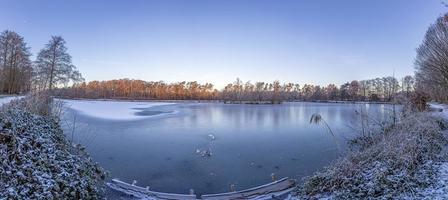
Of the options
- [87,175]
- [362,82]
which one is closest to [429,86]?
[87,175]

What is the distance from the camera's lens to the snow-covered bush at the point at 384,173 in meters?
4.10

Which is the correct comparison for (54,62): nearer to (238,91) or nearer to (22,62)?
(22,62)

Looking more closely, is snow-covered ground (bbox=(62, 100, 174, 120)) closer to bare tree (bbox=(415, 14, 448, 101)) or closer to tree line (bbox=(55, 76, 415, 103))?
bare tree (bbox=(415, 14, 448, 101))

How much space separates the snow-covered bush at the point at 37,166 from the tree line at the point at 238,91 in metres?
58.2

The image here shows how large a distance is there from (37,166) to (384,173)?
18.4 feet

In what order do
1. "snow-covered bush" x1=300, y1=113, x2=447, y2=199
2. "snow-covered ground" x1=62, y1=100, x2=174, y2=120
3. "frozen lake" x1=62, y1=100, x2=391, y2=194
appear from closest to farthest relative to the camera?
"snow-covered bush" x1=300, y1=113, x2=447, y2=199, "frozen lake" x1=62, y1=100, x2=391, y2=194, "snow-covered ground" x1=62, y1=100, x2=174, y2=120

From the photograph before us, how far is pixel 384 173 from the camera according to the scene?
14.6 ft

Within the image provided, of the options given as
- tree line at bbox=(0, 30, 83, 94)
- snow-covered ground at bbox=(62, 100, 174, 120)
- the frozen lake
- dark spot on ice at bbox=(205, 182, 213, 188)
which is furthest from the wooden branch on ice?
tree line at bbox=(0, 30, 83, 94)

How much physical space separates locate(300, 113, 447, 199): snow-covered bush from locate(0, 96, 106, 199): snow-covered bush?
12.9 ft

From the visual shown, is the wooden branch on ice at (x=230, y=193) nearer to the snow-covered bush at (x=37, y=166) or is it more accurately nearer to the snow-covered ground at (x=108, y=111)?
the snow-covered bush at (x=37, y=166)

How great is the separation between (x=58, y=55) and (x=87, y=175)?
2567 centimetres

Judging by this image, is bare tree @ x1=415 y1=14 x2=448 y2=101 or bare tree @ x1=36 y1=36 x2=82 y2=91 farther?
bare tree @ x1=36 y1=36 x2=82 y2=91

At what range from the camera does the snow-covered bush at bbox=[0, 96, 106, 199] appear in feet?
11.2

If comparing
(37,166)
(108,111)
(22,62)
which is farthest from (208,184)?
(22,62)
